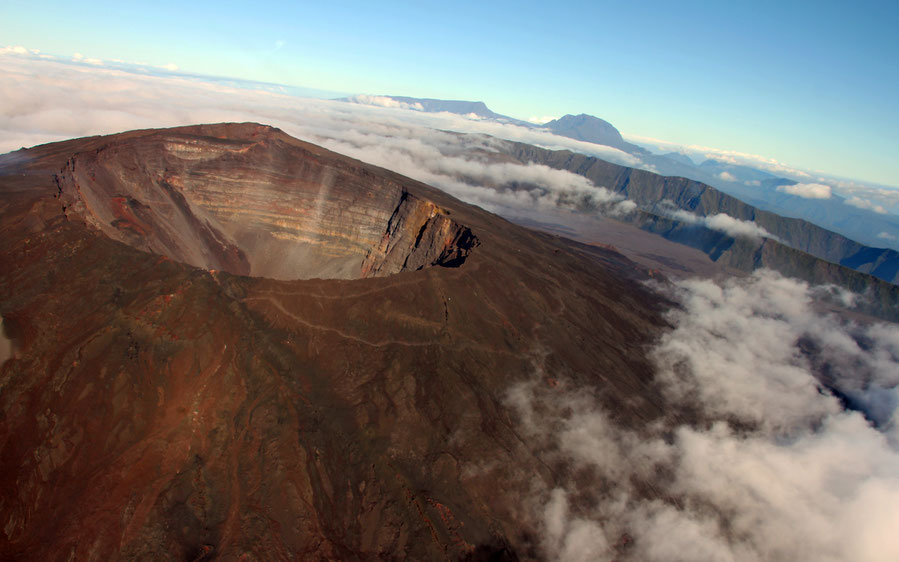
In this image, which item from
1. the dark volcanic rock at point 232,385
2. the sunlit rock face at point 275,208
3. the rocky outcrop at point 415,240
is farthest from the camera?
the rocky outcrop at point 415,240

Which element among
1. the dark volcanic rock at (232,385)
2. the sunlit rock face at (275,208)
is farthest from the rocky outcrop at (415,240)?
the dark volcanic rock at (232,385)

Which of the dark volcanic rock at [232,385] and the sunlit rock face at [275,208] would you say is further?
the sunlit rock face at [275,208]

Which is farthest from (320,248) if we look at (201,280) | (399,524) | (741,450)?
(741,450)

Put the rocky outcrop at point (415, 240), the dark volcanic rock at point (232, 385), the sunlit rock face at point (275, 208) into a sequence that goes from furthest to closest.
→ the rocky outcrop at point (415, 240), the sunlit rock face at point (275, 208), the dark volcanic rock at point (232, 385)

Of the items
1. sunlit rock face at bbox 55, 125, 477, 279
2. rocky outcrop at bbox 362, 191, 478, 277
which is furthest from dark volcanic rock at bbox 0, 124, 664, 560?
rocky outcrop at bbox 362, 191, 478, 277

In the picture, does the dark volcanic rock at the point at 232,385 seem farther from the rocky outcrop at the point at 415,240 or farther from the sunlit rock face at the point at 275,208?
the rocky outcrop at the point at 415,240

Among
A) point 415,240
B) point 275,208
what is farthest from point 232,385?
point 275,208

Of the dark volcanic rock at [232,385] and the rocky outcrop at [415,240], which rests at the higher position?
the rocky outcrop at [415,240]

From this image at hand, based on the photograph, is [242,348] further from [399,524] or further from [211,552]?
[399,524]
